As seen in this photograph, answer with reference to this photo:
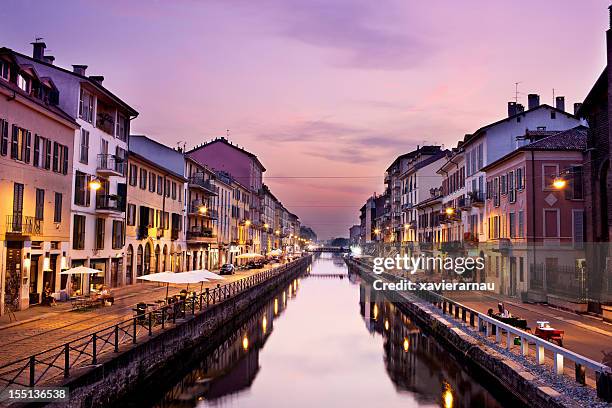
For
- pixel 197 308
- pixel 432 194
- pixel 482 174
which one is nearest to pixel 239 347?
pixel 197 308

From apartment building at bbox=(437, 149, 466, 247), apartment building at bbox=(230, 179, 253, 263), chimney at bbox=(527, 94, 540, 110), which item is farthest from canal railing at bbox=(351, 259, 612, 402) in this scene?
apartment building at bbox=(230, 179, 253, 263)

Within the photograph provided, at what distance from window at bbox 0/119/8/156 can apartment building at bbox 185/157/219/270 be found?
3417cm

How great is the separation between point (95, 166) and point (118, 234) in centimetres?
618

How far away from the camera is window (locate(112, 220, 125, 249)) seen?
4131 centimetres

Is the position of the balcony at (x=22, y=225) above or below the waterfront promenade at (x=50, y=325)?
above

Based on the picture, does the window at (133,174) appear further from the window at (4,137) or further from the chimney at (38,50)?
the window at (4,137)

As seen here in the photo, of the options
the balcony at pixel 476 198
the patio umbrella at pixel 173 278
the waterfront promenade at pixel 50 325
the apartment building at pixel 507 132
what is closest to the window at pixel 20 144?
the waterfront promenade at pixel 50 325

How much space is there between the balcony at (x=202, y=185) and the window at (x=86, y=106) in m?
25.6

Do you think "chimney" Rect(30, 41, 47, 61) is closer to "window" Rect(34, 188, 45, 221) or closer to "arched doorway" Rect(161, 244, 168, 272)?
"window" Rect(34, 188, 45, 221)

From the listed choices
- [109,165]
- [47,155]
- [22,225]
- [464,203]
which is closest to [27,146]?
[47,155]

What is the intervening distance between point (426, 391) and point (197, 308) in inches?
481

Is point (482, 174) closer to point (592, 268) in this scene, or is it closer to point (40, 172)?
point (592, 268)

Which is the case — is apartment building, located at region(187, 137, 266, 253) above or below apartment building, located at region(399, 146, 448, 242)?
above

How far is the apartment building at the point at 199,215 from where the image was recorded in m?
62.8
